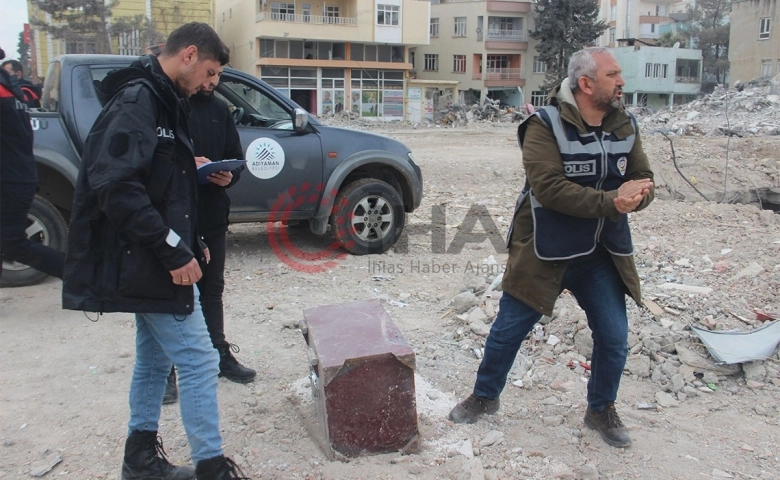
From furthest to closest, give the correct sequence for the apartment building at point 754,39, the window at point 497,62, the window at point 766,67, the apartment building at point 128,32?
1. the window at point 497,62
2. the window at point 766,67
3. the apartment building at point 754,39
4. the apartment building at point 128,32

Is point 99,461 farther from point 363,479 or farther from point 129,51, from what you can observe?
point 129,51

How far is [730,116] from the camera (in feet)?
96.1

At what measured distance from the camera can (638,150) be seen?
3350 mm

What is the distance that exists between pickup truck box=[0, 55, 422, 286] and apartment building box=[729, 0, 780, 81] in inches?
1880

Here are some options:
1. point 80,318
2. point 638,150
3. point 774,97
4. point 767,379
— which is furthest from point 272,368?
A: point 774,97

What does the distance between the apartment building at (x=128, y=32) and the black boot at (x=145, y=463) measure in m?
34.6

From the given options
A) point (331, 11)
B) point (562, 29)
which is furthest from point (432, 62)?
point (331, 11)

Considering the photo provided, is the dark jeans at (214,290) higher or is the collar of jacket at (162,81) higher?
the collar of jacket at (162,81)

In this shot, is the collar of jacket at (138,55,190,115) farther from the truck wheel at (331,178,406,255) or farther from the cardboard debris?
the truck wheel at (331,178,406,255)

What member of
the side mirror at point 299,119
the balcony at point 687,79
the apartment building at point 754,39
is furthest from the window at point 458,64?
the side mirror at point 299,119

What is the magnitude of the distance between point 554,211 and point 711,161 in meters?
13.7

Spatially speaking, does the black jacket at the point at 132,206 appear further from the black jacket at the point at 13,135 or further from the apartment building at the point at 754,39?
the apartment building at the point at 754,39

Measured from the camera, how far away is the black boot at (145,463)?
117 inches

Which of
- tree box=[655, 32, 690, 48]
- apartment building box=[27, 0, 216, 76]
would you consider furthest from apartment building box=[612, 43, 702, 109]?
apartment building box=[27, 0, 216, 76]
